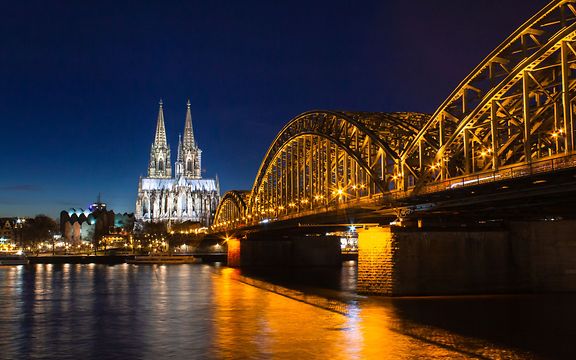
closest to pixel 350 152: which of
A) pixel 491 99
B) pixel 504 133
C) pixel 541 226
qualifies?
pixel 504 133

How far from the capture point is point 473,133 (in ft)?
176

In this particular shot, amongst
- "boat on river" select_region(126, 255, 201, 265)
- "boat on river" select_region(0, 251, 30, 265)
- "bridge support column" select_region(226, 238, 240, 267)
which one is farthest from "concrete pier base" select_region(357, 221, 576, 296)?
"boat on river" select_region(0, 251, 30, 265)

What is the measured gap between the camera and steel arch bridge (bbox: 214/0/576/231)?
147ft

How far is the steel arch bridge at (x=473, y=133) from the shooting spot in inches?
1764

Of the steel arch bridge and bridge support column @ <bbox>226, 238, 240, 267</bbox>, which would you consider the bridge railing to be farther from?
bridge support column @ <bbox>226, 238, 240, 267</bbox>

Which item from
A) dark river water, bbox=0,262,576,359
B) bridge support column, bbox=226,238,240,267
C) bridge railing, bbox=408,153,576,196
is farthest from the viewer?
bridge support column, bbox=226,238,240,267

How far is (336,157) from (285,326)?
169 ft

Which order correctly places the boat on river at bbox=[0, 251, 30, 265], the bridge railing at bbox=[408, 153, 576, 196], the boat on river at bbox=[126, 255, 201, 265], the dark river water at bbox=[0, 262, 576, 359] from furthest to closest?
the boat on river at bbox=[126, 255, 201, 265]
the boat on river at bbox=[0, 251, 30, 265]
the bridge railing at bbox=[408, 153, 576, 196]
the dark river water at bbox=[0, 262, 576, 359]

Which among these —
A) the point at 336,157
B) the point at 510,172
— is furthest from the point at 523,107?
the point at 336,157

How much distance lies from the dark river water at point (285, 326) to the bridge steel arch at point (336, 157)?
18.3 m

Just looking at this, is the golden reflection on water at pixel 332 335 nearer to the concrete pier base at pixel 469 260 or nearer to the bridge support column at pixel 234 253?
the concrete pier base at pixel 469 260

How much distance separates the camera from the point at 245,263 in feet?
426

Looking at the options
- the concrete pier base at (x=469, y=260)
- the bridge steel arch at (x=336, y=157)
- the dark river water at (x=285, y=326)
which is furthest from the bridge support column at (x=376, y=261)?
the bridge steel arch at (x=336, y=157)

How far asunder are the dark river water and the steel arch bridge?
913cm
